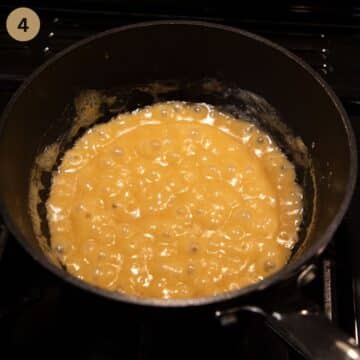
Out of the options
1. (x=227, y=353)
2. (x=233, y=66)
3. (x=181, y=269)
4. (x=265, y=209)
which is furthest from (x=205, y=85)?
(x=227, y=353)

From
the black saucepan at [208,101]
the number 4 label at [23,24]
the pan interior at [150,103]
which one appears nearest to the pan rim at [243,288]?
the black saucepan at [208,101]

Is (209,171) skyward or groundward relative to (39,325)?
skyward

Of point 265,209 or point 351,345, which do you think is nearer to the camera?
point 351,345

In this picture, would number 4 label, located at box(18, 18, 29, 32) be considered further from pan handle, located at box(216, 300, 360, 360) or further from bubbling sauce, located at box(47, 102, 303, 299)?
pan handle, located at box(216, 300, 360, 360)

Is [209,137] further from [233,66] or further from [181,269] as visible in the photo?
[181,269]

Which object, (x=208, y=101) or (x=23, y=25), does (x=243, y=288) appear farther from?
(x=23, y=25)
